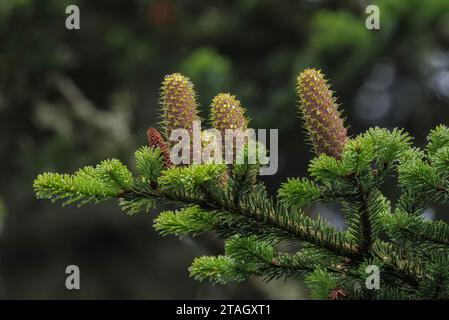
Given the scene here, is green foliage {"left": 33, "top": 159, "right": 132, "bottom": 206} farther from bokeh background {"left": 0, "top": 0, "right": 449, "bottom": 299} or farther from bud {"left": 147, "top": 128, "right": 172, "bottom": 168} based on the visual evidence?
bokeh background {"left": 0, "top": 0, "right": 449, "bottom": 299}

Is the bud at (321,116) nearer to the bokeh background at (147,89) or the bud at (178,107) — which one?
the bud at (178,107)

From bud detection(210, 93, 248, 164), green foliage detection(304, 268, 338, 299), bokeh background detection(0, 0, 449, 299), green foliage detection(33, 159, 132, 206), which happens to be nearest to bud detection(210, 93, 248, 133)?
bud detection(210, 93, 248, 164)

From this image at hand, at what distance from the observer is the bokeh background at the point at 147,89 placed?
687 cm

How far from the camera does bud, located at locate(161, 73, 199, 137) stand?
6.79ft

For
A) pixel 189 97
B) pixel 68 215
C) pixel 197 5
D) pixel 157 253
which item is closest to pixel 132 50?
pixel 197 5

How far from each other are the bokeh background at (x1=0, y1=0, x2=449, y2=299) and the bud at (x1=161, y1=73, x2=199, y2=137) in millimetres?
4136

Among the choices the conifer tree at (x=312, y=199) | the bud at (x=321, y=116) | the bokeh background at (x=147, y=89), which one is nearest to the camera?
the conifer tree at (x=312, y=199)

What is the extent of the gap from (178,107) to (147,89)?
640 centimetres

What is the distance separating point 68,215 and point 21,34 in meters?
2.67

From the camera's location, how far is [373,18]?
635cm

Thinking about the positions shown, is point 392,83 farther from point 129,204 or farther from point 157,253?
point 129,204

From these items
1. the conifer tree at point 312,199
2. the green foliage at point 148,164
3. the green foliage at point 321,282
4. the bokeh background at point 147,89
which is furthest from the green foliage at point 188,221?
the bokeh background at point 147,89

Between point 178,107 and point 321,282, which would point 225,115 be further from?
point 321,282

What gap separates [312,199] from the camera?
6.65 feet
